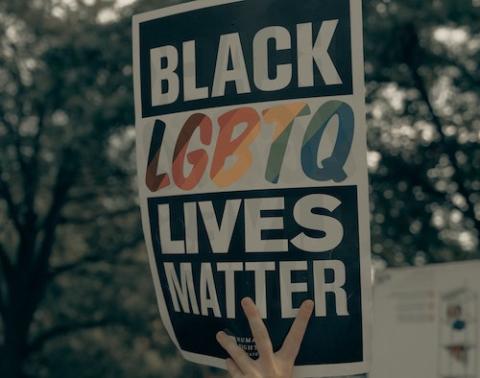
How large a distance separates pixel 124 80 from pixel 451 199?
12.8ft

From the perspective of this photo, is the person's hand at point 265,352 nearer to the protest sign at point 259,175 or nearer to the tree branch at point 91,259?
the protest sign at point 259,175

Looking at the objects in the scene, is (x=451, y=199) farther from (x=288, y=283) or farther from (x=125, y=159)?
(x=288, y=283)

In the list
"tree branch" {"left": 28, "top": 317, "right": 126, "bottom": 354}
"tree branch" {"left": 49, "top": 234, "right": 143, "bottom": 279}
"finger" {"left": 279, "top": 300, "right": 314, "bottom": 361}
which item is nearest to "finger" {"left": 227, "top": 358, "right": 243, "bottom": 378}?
"finger" {"left": 279, "top": 300, "right": 314, "bottom": 361}

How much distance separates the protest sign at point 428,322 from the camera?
6.33 metres

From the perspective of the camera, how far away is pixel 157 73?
8.87ft

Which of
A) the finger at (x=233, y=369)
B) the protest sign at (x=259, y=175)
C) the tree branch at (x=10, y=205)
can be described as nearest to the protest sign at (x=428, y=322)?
the protest sign at (x=259, y=175)

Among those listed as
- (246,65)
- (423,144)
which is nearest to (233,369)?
(246,65)

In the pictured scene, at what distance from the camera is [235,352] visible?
2361 mm

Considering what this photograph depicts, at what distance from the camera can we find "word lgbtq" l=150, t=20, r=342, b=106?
2.48m

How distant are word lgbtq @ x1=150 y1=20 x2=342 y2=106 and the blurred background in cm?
795

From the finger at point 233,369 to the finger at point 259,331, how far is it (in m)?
0.08

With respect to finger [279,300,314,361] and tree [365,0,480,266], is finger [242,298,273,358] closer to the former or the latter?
finger [279,300,314,361]

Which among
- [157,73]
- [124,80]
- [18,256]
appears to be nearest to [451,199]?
[124,80]

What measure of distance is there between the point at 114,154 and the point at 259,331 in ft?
36.0
